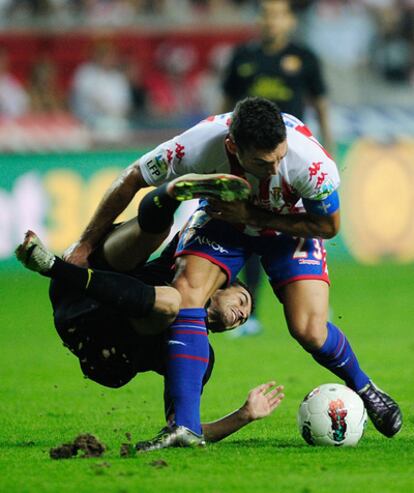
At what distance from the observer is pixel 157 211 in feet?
19.0

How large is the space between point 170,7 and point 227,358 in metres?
10.4

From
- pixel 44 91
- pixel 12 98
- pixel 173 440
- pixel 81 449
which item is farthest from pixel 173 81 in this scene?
pixel 81 449

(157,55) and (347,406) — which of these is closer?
(347,406)

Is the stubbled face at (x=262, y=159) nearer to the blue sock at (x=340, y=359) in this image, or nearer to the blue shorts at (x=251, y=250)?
the blue shorts at (x=251, y=250)

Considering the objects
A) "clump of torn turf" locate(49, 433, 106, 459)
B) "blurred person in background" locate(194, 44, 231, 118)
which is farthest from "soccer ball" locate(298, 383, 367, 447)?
"blurred person in background" locate(194, 44, 231, 118)

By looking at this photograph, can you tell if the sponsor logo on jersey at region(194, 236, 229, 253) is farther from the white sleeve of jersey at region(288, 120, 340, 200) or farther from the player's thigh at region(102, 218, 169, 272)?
the white sleeve of jersey at region(288, 120, 340, 200)

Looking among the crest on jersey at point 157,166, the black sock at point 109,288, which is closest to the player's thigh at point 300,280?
the crest on jersey at point 157,166

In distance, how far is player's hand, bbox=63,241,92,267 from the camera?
614 centimetres

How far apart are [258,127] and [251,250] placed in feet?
3.86

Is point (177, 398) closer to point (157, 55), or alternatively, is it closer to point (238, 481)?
point (238, 481)

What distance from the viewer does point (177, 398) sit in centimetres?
568

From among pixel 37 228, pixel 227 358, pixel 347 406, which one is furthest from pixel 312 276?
pixel 37 228

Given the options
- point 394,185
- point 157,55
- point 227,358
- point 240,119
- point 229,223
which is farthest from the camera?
point 157,55

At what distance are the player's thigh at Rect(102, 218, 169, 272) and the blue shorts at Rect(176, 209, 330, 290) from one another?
27 centimetres
